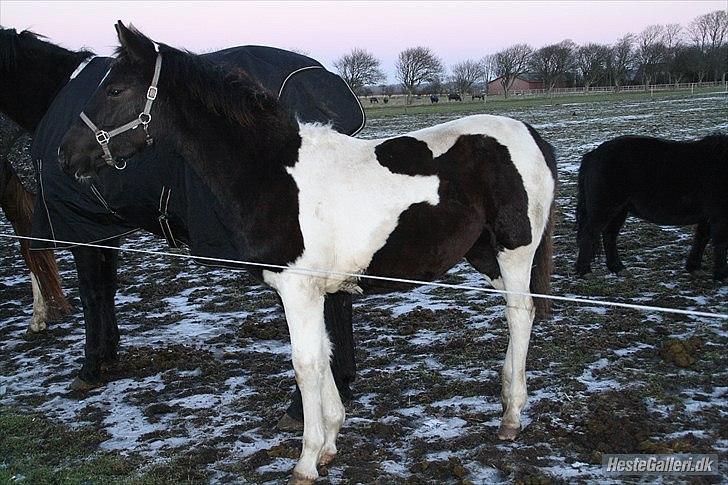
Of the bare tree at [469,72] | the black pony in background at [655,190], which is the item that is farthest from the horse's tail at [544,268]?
the bare tree at [469,72]

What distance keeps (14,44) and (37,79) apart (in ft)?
0.98

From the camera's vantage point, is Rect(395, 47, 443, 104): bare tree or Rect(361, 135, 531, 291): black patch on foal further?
Rect(395, 47, 443, 104): bare tree

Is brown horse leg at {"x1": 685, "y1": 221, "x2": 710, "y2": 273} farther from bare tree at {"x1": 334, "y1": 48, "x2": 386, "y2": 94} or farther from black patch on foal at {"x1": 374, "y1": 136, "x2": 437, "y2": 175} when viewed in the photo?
bare tree at {"x1": 334, "y1": 48, "x2": 386, "y2": 94}

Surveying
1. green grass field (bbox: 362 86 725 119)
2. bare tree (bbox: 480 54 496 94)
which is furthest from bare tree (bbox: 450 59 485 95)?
green grass field (bbox: 362 86 725 119)

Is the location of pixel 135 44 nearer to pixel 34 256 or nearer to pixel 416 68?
→ pixel 34 256

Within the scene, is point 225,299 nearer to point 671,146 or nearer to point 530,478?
point 530,478

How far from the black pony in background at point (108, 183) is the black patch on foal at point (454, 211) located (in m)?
0.81

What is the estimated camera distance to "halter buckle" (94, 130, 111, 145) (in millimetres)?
3180

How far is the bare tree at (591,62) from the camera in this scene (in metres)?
70.0

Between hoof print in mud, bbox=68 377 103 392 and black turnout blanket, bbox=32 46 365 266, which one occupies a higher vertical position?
black turnout blanket, bbox=32 46 365 266

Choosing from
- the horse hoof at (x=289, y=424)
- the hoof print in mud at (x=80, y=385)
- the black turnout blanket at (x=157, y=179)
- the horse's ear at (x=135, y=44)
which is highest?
the horse's ear at (x=135, y=44)

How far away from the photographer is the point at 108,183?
13.4 ft

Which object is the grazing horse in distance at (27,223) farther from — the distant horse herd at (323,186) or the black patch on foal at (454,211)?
the black patch on foal at (454,211)

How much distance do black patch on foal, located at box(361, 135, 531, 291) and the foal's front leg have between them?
36 centimetres
